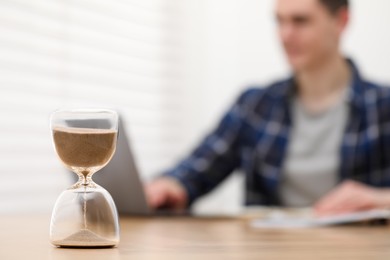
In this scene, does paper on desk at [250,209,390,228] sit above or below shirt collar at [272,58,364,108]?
below

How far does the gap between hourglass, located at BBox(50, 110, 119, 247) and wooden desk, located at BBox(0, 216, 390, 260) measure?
21 mm

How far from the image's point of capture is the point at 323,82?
2570 millimetres

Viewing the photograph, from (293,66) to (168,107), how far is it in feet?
3.59

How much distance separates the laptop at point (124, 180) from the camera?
4.86 feet

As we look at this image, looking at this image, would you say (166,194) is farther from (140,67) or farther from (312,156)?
(140,67)

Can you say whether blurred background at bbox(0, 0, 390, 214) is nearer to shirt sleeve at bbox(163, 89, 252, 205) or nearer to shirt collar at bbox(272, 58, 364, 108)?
shirt sleeve at bbox(163, 89, 252, 205)

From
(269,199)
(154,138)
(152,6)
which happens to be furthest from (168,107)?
(269,199)

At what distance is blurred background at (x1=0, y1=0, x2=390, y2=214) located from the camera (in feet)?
8.64

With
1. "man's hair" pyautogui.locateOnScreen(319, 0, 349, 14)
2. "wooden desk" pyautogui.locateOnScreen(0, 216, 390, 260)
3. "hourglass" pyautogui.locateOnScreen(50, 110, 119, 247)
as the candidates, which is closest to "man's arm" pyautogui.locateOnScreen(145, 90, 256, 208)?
"man's hair" pyautogui.locateOnScreen(319, 0, 349, 14)

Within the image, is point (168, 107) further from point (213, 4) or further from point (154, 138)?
point (213, 4)

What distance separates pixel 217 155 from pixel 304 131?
29cm

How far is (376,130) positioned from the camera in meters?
2.40

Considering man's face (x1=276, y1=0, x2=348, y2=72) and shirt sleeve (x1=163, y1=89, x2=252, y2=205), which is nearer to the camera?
shirt sleeve (x1=163, y1=89, x2=252, y2=205)

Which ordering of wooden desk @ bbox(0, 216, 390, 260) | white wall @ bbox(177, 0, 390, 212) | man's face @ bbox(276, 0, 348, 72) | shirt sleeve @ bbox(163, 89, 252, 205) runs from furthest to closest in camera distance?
white wall @ bbox(177, 0, 390, 212), man's face @ bbox(276, 0, 348, 72), shirt sleeve @ bbox(163, 89, 252, 205), wooden desk @ bbox(0, 216, 390, 260)
